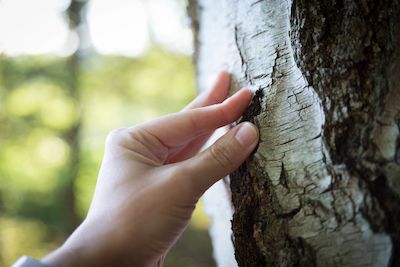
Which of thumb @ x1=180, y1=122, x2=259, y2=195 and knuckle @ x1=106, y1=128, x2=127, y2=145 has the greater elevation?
knuckle @ x1=106, y1=128, x2=127, y2=145

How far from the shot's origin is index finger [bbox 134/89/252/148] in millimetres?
820

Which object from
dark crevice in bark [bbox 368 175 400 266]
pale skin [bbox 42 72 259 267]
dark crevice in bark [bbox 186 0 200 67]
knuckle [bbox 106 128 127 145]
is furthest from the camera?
dark crevice in bark [bbox 186 0 200 67]

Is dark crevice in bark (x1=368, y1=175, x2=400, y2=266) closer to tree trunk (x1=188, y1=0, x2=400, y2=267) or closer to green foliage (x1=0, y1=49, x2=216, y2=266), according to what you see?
tree trunk (x1=188, y1=0, x2=400, y2=267)

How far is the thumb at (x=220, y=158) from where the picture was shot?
76 cm

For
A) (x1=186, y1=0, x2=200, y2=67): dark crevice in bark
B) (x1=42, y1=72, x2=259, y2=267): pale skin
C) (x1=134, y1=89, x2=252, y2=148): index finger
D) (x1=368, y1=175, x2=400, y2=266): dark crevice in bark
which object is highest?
(x1=186, y1=0, x2=200, y2=67): dark crevice in bark

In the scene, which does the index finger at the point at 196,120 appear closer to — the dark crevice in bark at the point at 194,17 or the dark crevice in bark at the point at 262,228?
the dark crevice in bark at the point at 262,228

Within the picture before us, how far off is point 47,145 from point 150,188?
462 centimetres

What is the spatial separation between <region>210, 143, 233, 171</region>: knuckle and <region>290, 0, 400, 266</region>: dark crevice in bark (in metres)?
0.21

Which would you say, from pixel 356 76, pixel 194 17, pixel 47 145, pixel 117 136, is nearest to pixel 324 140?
pixel 356 76

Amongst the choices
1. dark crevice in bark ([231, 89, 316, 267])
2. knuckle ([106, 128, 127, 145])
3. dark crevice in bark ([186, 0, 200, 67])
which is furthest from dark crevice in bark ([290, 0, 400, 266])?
dark crevice in bark ([186, 0, 200, 67])

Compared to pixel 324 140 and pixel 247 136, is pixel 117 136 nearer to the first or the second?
pixel 247 136

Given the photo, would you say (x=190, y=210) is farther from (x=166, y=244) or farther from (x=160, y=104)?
(x=160, y=104)

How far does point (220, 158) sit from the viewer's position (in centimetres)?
77

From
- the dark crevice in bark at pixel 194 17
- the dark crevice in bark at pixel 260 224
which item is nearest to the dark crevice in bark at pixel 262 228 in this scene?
the dark crevice in bark at pixel 260 224
